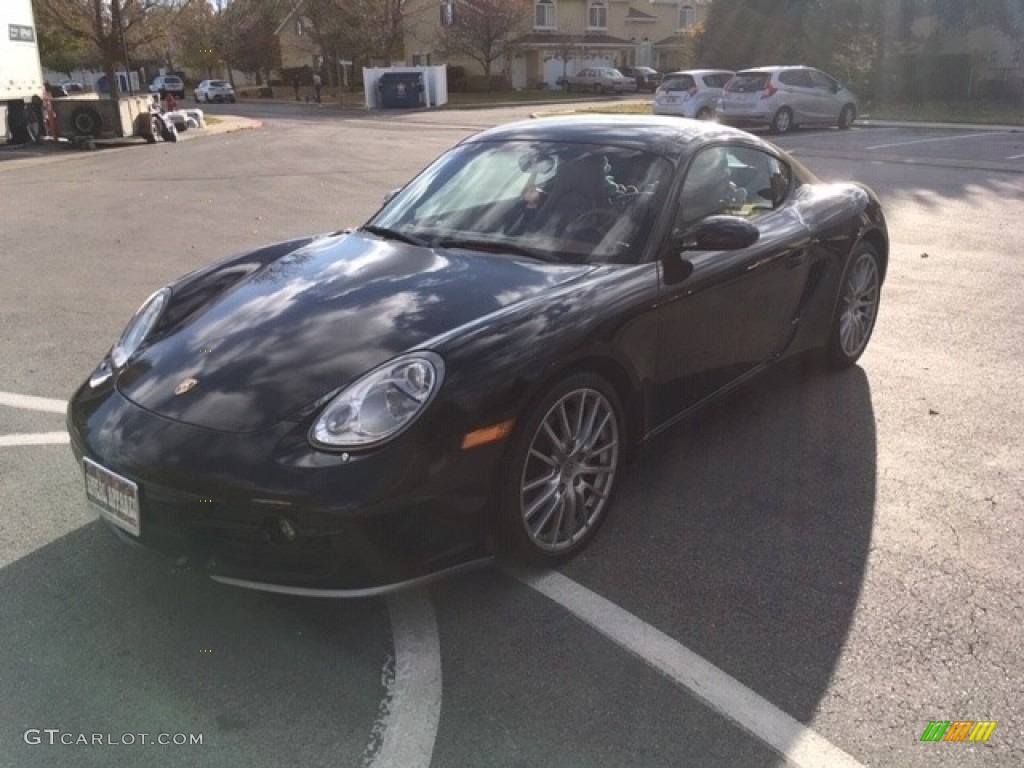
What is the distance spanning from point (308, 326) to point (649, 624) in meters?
1.56

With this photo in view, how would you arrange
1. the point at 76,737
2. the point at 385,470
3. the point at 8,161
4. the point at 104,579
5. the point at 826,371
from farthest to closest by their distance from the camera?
the point at 8,161, the point at 826,371, the point at 104,579, the point at 385,470, the point at 76,737

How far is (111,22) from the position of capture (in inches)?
1184

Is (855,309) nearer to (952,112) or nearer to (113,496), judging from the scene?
(113,496)

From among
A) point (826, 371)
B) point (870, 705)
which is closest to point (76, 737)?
point (870, 705)

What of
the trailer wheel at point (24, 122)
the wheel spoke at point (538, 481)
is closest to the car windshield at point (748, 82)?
the trailer wheel at point (24, 122)

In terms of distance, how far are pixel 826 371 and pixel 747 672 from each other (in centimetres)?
296

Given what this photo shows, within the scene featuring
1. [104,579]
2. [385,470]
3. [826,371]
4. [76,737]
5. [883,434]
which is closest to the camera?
[76,737]

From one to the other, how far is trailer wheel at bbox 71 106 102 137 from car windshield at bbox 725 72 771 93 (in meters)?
15.9

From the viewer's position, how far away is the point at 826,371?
527 cm

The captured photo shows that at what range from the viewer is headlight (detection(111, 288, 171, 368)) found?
3.40 metres

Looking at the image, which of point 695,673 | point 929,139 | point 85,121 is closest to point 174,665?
point 695,673

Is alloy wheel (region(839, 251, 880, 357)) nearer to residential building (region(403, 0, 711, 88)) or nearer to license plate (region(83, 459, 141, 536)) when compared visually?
license plate (region(83, 459, 141, 536))

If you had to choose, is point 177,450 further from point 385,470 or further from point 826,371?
point 826,371

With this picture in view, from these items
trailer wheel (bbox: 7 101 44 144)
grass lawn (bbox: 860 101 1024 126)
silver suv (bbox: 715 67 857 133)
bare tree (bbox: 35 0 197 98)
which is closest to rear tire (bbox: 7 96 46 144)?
trailer wheel (bbox: 7 101 44 144)
